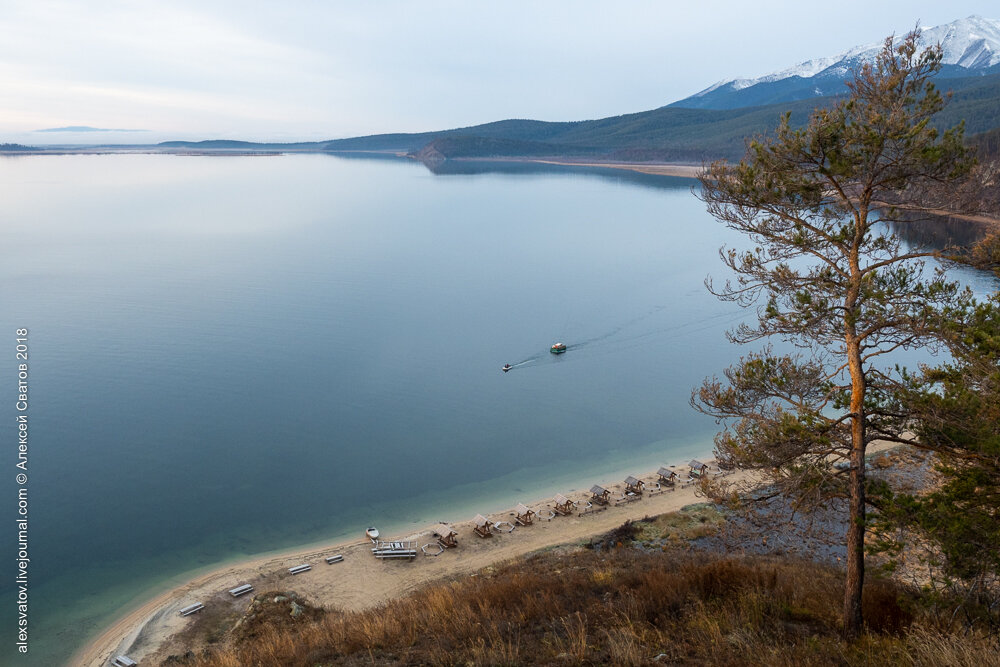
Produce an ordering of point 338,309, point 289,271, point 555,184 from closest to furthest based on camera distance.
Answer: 1. point 338,309
2. point 289,271
3. point 555,184

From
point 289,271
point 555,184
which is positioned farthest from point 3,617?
point 555,184

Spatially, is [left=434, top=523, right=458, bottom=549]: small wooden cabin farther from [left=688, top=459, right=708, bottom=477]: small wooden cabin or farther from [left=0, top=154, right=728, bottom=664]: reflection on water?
[left=688, top=459, right=708, bottom=477]: small wooden cabin

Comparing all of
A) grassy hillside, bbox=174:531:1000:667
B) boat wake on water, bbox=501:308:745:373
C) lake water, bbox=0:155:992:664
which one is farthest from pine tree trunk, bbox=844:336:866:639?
boat wake on water, bbox=501:308:745:373

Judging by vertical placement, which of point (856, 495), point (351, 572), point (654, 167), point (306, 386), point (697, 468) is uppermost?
point (654, 167)

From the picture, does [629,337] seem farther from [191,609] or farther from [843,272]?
[843,272]

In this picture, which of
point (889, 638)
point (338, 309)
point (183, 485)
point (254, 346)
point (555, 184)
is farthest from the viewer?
point (555, 184)

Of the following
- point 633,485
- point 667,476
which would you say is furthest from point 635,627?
point 667,476

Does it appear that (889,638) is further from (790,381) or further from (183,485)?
(183,485)
